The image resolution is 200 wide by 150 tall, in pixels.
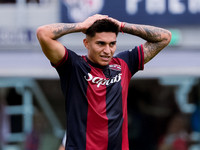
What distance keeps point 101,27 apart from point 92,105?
67 centimetres

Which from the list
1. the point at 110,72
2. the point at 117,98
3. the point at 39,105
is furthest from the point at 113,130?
the point at 39,105

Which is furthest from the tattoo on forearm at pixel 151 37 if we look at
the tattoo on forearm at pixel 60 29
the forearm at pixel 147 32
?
the tattoo on forearm at pixel 60 29

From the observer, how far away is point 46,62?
7770 mm

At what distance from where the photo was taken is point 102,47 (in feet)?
9.76

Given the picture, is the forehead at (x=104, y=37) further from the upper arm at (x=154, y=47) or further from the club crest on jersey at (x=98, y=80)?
the upper arm at (x=154, y=47)

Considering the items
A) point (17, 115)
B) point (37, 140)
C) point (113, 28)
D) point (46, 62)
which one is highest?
point (113, 28)

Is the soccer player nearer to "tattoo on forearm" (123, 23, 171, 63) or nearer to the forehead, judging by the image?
the forehead

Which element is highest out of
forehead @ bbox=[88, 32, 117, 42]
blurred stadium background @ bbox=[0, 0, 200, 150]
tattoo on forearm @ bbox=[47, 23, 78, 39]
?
tattoo on forearm @ bbox=[47, 23, 78, 39]

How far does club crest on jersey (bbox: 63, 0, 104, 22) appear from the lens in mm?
7555

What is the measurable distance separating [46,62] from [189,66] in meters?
3.19

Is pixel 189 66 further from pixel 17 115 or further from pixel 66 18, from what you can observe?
pixel 17 115

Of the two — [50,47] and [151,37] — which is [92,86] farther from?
[151,37]

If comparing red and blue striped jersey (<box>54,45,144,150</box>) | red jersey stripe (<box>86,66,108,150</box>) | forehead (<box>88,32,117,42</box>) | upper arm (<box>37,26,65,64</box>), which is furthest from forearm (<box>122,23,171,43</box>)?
red jersey stripe (<box>86,66,108,150</box>)

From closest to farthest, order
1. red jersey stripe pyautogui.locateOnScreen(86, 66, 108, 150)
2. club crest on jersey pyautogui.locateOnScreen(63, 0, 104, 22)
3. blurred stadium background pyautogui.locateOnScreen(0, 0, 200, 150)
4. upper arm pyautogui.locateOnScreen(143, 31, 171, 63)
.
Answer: red jersey stripe pyautogui.locateOnScreen(86, 66, 108, 150) < upper arm pyautogui.locateOnScreen(143, 31, 171, 63) < club crest on jersey pyautogui.locateOnScreen(63, 0, 104, 22) < blurred stadium background pyautogui.locateOnScreen(0, 0, 200, 150)
